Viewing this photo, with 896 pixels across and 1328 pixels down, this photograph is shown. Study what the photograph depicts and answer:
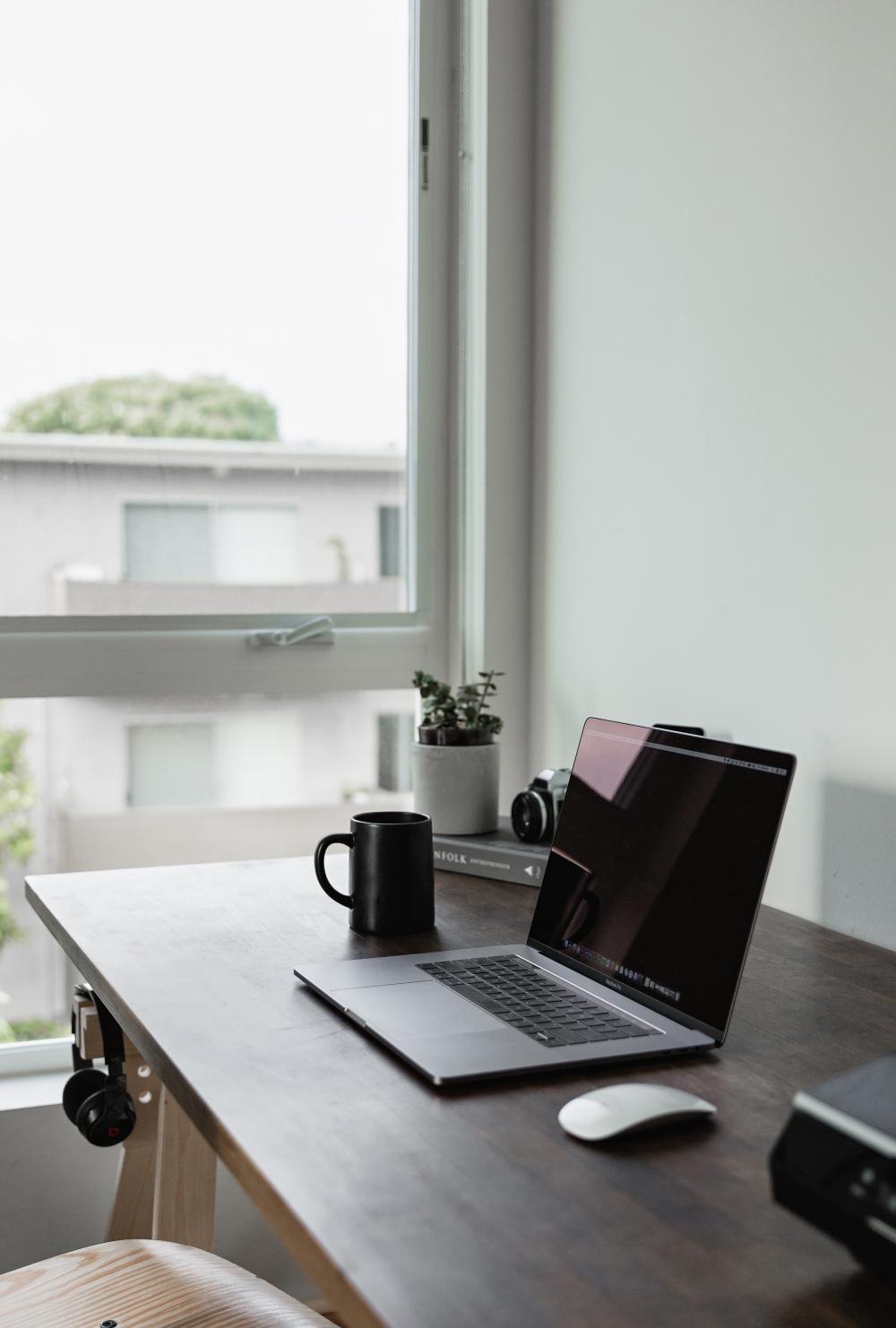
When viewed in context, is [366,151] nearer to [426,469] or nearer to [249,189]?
[249,189]

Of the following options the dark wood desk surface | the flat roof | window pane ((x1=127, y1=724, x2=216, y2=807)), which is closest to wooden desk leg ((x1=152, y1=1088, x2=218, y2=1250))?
the dark wood desk surface

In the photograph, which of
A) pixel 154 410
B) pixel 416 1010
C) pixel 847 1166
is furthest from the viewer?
pixel 154 410

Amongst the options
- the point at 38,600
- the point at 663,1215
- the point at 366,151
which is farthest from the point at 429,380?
the point at 663,1215

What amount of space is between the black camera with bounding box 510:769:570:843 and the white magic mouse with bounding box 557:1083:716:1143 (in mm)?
690

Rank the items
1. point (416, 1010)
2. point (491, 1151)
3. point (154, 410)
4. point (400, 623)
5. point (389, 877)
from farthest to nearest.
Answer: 1. point (400, 623)
2. point (154, 410)
3. point (389, 877)
4. point (416, 1010)
5. point (491, 1151)

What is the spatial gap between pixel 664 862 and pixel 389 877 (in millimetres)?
300

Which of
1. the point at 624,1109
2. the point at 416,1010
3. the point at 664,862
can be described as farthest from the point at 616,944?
the point at 624,1109

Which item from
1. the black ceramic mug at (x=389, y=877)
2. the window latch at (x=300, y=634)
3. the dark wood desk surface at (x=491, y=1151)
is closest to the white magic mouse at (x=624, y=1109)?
the dark wood desk surface at (x=491, y=1151)

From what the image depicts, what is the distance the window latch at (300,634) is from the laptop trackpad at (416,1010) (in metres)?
0.92

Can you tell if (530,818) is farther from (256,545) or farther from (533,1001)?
(256,545)

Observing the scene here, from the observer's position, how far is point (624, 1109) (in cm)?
77

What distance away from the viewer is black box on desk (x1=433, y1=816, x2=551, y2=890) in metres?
1.46

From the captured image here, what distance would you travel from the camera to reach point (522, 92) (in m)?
1.90

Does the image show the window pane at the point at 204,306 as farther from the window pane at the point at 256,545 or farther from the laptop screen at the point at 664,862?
the laptop screen at the point at 664,862
